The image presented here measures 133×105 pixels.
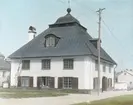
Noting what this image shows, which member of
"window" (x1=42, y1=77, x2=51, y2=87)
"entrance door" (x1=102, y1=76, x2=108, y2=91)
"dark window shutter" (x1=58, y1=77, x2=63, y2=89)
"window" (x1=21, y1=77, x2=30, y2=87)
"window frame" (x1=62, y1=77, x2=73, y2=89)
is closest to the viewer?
"window frame" (x1=62, y1=77, x2=73, y2=89)

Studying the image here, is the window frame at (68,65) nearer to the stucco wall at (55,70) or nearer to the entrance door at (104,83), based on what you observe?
the stucco wall at (55,70)

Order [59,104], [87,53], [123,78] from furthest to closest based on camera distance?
[123,78]
[87,53]
[59,104]

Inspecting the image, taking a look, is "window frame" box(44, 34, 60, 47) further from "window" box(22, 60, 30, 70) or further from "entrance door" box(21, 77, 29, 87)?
"entrance door" box(21, 77, 29, 87)

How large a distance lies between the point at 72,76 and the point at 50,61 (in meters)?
1.12

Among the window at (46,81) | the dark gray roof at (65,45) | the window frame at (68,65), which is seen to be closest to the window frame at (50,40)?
the dark gray roof at (65,45)

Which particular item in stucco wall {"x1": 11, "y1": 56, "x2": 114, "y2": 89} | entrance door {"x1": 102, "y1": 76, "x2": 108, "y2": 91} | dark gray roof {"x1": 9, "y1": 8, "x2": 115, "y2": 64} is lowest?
entrance door {"x1": 102, "y1": 76, "x2": 108, "y2": 91}

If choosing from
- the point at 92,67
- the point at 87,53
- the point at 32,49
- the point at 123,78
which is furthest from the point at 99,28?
the point at 123,78

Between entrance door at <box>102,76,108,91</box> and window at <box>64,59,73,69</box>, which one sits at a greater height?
window at <box>64,59,73,69</box>

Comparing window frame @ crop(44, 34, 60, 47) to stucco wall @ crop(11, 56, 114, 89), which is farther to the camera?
window frame @ crop(44, 34, 60, 47)

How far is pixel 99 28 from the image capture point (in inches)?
328

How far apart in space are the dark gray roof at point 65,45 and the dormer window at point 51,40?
0.13 meters

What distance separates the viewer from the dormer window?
11383 mm

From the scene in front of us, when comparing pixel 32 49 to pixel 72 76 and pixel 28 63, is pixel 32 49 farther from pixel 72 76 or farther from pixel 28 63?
pixel 72 76

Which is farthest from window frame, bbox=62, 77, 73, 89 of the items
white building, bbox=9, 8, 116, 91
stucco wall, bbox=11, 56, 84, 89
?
stucco wall, bbox=11, 56, 84, 89
